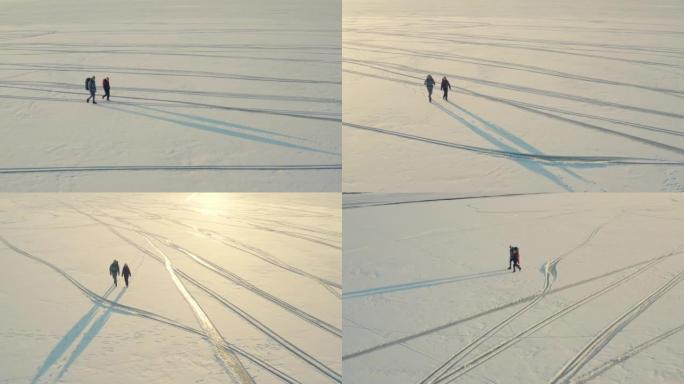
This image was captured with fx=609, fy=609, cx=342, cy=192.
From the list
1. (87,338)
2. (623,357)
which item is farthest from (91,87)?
(623,357)

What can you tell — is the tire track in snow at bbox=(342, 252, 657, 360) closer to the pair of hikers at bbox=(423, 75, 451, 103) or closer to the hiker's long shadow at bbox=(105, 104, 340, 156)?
the hiker's long shadow at bbox=(105, 104, 340, 156)

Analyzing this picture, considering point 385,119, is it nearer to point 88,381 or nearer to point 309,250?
point 309,250

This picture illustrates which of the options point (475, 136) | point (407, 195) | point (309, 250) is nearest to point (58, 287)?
point (309, 250)

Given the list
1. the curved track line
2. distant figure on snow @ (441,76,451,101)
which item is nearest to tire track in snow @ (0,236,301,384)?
the curved track line

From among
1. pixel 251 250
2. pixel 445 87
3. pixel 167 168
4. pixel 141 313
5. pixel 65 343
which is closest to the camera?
pixel 65 343

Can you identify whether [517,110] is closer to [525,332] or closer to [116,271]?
[525,332]

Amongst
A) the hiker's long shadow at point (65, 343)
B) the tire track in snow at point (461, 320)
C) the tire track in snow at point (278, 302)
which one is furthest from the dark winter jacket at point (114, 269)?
the tire track in snow at point (461, 320)
